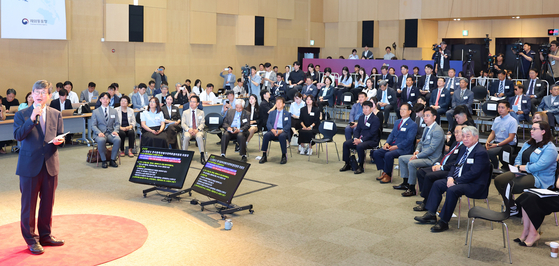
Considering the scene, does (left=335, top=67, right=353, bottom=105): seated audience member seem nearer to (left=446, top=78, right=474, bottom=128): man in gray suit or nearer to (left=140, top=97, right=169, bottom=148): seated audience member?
(left=446, top=78, right=474, bottom=128): man in gray suit

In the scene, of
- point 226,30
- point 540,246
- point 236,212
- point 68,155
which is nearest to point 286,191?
point 236,212

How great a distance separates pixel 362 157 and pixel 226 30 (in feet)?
34.6

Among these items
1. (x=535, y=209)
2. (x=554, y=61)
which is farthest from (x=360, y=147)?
(x=554, y=61)

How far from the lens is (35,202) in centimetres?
471

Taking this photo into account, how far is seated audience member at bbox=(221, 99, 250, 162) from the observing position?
9.62 meters

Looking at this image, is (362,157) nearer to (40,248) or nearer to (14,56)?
(40,248)

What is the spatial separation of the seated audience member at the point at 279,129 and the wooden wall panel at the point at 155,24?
7468 millimetres

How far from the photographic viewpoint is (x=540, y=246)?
Answer: 517 centimetres

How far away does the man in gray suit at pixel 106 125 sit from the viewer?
30.0ft

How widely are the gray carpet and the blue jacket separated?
1.93 ft

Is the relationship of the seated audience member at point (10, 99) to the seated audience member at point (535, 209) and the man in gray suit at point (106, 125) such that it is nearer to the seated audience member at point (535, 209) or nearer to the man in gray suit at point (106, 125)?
the man in gray suit at point (106, 125)

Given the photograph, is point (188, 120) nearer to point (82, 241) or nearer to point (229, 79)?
point (82, 241)

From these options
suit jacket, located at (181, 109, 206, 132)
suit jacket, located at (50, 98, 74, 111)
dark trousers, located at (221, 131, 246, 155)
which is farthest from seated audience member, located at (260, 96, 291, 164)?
suit jacket, located at (50, 98, 74, 111)

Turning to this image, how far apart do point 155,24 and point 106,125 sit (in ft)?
23.5
